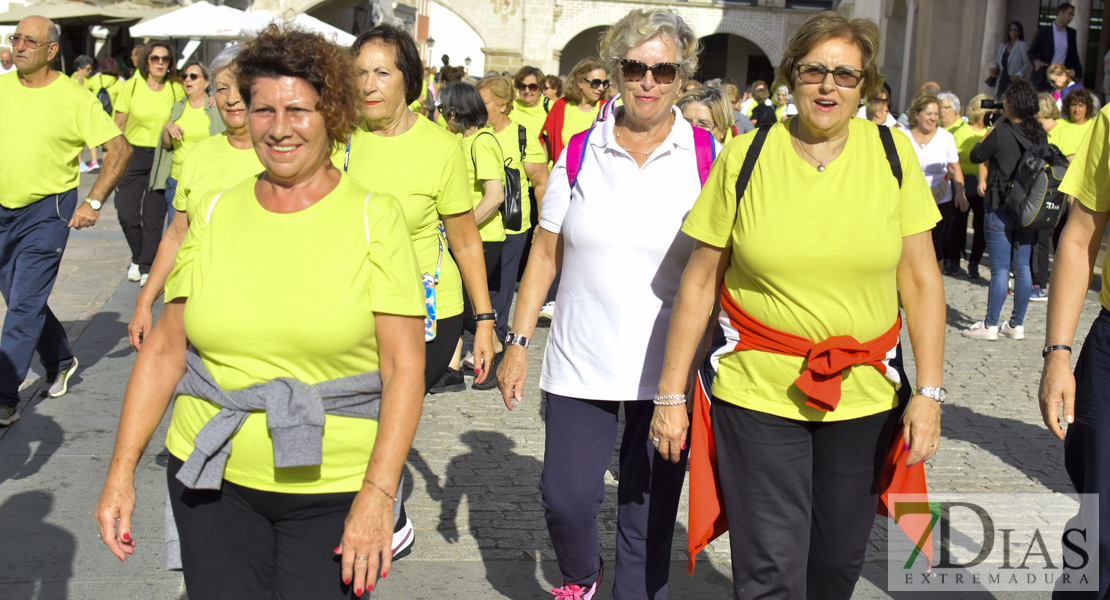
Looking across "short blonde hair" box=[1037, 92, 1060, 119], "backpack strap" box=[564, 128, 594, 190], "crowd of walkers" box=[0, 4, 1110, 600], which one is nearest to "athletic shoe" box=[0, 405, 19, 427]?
"crowd of walkers" box=[0, 4, 1110, 600]

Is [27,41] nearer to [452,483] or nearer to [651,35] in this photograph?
[452,483]

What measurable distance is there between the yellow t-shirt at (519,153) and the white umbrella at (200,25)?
8.28 meters

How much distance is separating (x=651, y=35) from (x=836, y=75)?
80 cm

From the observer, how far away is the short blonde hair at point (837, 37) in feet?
10.1

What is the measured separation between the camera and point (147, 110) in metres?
10.2

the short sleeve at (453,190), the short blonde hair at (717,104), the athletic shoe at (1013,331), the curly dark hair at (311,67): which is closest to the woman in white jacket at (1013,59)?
the athletic shoe at (1013,331)

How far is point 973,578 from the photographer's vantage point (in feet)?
14.3

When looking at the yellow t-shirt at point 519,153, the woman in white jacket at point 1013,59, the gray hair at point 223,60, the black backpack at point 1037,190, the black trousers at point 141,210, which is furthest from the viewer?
the woman in white jacket at point 1013,59

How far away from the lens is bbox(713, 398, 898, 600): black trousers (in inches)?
121

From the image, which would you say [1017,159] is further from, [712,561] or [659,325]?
[659,325]

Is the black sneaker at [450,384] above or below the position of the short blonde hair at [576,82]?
below

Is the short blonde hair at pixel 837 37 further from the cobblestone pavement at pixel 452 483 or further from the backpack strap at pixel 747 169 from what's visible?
the cobblestone pavement at pixel 452 483

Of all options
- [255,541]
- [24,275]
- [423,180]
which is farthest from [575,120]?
[255,541]

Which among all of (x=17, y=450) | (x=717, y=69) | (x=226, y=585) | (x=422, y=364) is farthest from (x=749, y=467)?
(x=717, y=69)
